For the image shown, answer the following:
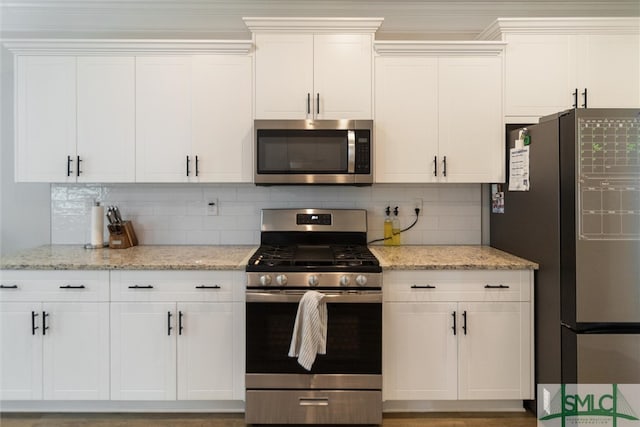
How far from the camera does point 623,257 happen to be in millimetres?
1938

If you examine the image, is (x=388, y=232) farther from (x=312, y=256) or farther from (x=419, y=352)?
(x=419, y=352)

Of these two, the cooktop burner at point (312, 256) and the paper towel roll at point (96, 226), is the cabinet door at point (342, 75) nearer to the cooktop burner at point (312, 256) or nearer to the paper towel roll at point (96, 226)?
the cooktop burner at point (312, 256)

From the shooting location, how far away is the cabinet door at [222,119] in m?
→ 2.55

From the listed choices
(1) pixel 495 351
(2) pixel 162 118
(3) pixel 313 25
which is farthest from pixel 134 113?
(1) pixel 495 351

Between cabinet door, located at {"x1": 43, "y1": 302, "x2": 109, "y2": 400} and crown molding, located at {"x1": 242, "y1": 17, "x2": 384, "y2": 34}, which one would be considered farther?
crown molding, located at {"x1": 242, "y1": 17, "x2": 384, "y2": 34}

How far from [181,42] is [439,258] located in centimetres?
209

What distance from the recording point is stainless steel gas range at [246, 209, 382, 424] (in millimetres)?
2141

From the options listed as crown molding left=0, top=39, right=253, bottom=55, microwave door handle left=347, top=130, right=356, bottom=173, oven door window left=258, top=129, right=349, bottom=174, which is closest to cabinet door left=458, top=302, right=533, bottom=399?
microwave door handle left=347, top=130, right=356, bottom=173

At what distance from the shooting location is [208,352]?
2.23 metres

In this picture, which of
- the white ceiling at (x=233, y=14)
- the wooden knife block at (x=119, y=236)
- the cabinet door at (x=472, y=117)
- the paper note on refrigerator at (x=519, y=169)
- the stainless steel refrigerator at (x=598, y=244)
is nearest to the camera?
the stainless steel refrigerator at (x=598, y=244)

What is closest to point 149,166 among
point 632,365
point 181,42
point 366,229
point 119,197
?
point 119,197

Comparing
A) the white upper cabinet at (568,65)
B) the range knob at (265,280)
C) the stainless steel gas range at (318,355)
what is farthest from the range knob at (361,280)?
the white upper cabinet at (568,65)

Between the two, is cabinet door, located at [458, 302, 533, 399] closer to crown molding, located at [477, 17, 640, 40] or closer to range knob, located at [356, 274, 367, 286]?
range knob, located at [356, 274, 367, 286]

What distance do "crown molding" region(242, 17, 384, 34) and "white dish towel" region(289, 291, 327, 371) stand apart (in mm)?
1641
